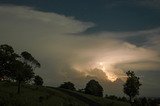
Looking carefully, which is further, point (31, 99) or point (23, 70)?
point (23, 70)

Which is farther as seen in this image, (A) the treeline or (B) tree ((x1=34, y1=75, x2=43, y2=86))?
(B) tree ((x1=34, y1=75, x2=43, y2=86))

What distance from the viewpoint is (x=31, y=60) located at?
80.1 m

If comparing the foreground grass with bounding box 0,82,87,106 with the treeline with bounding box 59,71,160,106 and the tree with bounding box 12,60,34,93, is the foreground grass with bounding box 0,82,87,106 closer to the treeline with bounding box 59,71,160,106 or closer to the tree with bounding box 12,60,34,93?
the tree with bounding box 12,60,34,93

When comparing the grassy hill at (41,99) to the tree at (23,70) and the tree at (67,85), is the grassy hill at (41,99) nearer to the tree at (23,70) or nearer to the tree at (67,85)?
the tree at (23,70)

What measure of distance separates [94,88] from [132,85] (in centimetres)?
2955

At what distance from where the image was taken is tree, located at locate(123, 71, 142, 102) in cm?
11238

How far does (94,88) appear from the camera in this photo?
457 ft

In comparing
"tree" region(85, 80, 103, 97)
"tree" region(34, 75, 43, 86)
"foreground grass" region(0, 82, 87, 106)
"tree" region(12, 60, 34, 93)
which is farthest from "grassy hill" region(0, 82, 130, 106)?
"tree" region(34, 75, 43, 86)

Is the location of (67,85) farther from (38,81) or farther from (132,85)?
(132,85)

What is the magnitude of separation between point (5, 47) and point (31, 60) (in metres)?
29.9

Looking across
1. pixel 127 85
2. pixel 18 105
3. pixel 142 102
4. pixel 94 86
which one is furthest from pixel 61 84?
pixel 18 105

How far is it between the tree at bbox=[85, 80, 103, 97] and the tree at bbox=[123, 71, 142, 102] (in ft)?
82.5

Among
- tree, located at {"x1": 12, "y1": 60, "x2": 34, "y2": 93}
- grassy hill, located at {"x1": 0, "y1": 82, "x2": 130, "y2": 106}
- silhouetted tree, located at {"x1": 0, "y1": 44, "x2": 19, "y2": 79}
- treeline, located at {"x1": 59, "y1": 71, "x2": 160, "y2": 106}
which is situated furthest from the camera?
silhouetted tree, located at {"x1": 0, "y1": 44, "x2": 19, "y2": 79}

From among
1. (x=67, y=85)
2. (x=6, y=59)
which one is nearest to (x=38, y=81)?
(x=67, y=85)
